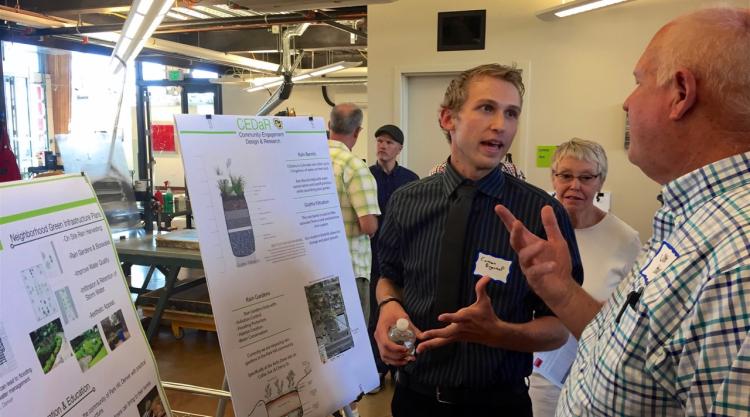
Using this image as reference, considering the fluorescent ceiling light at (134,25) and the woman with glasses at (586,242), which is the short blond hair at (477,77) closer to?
the woman with glasses at (586,242)

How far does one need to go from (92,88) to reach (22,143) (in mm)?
1703

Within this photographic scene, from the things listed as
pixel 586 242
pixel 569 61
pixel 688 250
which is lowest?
pixel 586 242

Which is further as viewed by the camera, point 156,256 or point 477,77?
point 156,256

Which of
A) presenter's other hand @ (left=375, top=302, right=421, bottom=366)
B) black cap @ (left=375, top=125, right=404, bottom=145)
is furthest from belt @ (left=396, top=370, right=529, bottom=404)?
black cap @ (left=375, top=125, right=404, bottom=145)

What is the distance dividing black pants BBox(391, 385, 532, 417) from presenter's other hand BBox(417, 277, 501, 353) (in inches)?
8.5

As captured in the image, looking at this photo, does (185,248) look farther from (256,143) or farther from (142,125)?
(142,125)

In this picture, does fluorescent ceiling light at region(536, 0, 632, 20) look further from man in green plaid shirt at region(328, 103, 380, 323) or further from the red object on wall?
the red object on wall

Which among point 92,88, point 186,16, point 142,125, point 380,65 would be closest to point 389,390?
point 380,65

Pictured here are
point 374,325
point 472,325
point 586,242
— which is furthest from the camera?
point 374,325

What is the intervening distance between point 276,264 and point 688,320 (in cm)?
114

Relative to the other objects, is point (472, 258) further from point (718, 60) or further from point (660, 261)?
point (718, 60)

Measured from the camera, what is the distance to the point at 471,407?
140 centimetres

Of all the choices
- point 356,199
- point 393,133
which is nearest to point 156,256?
point 356,199

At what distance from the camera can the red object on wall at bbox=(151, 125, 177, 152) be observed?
1066 cm
